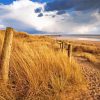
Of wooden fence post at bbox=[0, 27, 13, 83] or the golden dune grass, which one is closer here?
the golden dune grass

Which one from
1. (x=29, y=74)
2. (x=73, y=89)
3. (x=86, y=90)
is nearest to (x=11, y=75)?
(x=29, y=74)

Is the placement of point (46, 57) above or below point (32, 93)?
above

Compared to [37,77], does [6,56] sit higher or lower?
higher

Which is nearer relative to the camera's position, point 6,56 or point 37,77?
A: point 6,56

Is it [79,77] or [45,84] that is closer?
[45,84]

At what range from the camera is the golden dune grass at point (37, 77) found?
6281 mm

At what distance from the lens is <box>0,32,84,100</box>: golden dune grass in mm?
6281

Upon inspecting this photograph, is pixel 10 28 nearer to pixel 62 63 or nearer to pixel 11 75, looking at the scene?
pixel 11 75

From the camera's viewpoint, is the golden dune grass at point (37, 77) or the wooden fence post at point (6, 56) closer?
the golden dune grass at point (37, 77)

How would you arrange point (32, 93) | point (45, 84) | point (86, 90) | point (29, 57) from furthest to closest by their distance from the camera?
point (86, 90) → point (29, 57) → point (45, 84) → point (32, 93)

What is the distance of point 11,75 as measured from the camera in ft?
22.4

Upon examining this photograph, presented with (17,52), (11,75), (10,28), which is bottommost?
(11,75)

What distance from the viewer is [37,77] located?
22.1 feet

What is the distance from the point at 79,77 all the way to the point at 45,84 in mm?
1795
